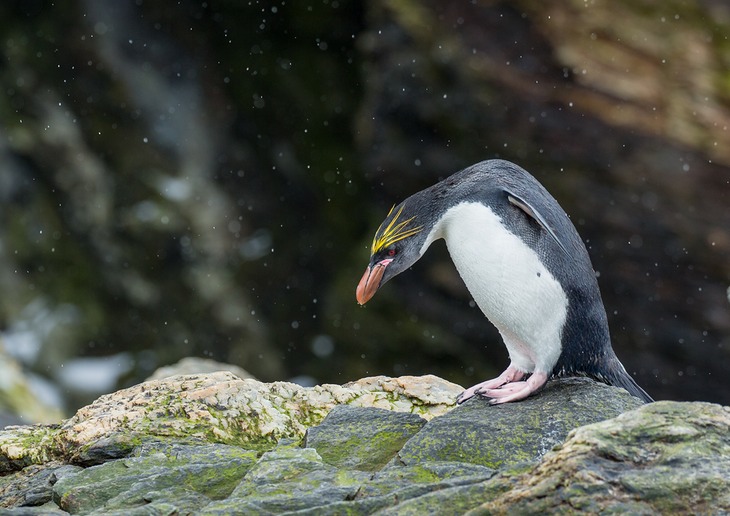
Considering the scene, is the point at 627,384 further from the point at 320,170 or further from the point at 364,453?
the point at 320,170

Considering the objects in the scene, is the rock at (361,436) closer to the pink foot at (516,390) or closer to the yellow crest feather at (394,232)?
the pink foot at (516,390)

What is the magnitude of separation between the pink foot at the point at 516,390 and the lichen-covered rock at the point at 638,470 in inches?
36.9

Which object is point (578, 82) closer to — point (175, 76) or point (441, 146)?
point (441, 146)

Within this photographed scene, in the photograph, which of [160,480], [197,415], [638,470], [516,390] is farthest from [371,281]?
[638,470]

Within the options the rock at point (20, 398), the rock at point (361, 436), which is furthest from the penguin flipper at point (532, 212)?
the rock at point (20, 398)

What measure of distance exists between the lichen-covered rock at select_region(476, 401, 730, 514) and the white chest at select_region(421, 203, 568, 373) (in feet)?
3.16

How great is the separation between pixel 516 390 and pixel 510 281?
355 millimetres

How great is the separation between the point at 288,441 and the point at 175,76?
7506mm

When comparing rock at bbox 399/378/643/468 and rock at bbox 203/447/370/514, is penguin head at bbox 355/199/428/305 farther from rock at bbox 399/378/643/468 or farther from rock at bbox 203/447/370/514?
rock at bbox 203/447/370/514

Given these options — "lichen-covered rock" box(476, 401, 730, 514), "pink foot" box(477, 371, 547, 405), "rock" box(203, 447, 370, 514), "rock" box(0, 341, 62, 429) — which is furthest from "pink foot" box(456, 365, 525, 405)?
"rock" box(0, 341, 62, 429)

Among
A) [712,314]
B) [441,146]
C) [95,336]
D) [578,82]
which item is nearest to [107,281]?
[95,336]

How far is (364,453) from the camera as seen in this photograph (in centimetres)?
283

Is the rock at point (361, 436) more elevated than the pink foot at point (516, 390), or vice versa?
the pink foot at point (516, 390)

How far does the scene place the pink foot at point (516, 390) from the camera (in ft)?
10.4
